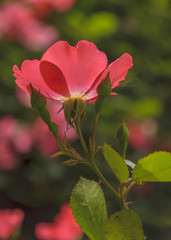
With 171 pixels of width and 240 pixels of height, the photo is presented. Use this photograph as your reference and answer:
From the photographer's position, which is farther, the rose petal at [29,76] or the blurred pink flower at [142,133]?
the blurred pink flower at [142,133]

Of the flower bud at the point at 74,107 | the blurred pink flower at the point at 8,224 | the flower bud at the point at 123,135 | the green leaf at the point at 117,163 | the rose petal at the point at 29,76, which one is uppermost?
the rose petal at the point at 29,76

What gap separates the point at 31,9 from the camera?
4.99ft

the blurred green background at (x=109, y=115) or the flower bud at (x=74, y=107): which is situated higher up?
the flower bud at (x=74, y=107)

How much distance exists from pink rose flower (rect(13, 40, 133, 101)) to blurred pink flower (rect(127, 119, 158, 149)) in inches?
45.0

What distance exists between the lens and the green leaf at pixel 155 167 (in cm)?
20

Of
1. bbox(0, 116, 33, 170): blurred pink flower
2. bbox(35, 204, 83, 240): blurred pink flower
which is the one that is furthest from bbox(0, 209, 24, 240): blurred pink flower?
bbox(0, 116, 33, 170): blurred pink flower

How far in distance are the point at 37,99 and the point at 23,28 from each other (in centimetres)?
127

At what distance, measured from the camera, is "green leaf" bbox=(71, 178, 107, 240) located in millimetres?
217

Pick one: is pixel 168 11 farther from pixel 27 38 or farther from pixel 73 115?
pixel 73 115

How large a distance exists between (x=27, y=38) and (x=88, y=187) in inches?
50.6

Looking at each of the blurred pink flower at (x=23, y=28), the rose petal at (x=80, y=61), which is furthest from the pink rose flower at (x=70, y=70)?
the blurred pink flower at (x=23, y=28)

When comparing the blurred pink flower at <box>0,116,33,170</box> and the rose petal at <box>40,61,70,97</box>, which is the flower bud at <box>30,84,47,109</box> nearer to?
the rose petal at <box>40,61,70,97</box>

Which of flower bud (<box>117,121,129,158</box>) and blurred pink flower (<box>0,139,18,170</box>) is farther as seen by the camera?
blurred pink flower (<box>0,139,18,170</box>)

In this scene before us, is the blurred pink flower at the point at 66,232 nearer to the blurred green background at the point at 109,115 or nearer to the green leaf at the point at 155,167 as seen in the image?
the green leaf at the point at 155,167
